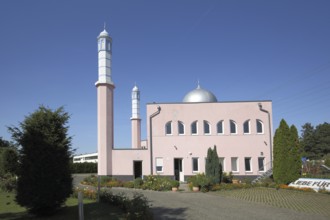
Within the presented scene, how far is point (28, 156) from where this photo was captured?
37.5 ft

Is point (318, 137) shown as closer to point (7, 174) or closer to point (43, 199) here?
point (7, 174)

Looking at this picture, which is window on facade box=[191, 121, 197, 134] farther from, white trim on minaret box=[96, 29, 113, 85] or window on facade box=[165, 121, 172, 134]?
white trim on minaret box=[96, 29, 113, 85]

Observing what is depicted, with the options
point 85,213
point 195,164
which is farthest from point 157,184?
point 85,213

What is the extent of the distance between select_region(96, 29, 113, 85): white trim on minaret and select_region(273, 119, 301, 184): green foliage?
16230 millimetres

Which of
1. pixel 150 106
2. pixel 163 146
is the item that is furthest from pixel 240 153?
pixel 150 106

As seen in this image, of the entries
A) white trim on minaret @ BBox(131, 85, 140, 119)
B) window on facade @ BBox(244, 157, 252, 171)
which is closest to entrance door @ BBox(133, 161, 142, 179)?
window on facade @ BBox(244, 157, 252, 171)

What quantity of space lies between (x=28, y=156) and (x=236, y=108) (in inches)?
840

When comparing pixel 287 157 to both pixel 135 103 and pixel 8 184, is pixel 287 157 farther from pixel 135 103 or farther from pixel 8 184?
pixel 135 103

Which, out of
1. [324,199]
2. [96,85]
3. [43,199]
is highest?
[96,85]

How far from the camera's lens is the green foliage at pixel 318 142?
221 feet

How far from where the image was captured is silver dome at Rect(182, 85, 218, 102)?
3284 centimetres

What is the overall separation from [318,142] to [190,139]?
51777 millimetres

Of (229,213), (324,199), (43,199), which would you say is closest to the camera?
(43,199)

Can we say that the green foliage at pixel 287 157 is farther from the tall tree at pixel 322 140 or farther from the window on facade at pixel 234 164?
the tall tree at pixel 322 140
